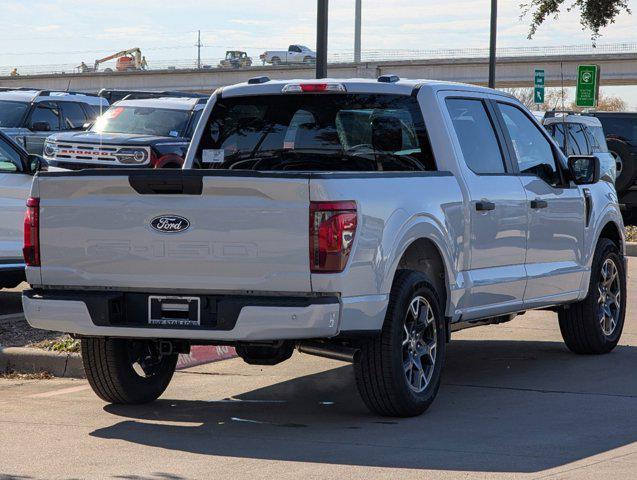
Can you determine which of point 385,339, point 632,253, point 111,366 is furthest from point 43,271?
point 632,253

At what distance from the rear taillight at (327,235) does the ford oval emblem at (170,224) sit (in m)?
0.70

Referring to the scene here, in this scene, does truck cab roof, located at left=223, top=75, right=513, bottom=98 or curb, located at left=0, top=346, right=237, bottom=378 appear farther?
curb, located at left=0, top=346, right=237, bottom=378

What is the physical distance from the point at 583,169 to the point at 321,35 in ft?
15.8

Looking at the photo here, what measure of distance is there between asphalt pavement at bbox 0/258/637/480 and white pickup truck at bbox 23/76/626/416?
339mm

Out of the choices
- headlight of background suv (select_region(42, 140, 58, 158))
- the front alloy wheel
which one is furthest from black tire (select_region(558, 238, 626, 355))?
headlight of background suv (select_region(42, 140, 58, 158))

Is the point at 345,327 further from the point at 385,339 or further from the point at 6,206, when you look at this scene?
the point at 6,206

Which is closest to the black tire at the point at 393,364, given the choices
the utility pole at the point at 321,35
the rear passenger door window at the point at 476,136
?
the rear passenger door window at the point at 476,136

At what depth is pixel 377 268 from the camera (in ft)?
23.7

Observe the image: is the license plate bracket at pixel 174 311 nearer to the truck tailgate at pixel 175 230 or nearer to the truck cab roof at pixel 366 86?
the truck tailgate at pixel 175 230

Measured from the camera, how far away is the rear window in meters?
8.52

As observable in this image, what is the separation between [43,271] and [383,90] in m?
2.47

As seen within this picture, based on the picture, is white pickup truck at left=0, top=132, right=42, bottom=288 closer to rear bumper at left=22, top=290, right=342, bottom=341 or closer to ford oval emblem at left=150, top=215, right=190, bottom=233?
rear bumper at left=22, top=290, right=342, bottom=341

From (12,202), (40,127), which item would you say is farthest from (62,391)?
(40,127)

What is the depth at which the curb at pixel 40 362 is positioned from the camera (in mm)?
9242
